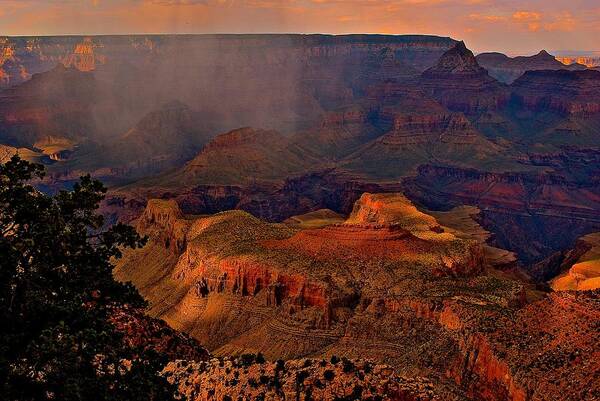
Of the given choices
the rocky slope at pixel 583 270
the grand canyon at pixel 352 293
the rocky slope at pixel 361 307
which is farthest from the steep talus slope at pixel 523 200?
the rocky slope at pixel 361 307

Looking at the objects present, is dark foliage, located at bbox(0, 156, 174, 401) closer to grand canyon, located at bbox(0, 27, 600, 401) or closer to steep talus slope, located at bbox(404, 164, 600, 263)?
grand canyon, located at bbox(0, 27, 600, 401)

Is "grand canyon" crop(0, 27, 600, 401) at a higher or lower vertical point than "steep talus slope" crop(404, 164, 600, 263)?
higher

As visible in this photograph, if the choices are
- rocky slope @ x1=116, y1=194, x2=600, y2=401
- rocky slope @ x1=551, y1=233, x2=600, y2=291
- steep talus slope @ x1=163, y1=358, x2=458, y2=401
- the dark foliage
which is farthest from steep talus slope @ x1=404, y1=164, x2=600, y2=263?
the dark foliage

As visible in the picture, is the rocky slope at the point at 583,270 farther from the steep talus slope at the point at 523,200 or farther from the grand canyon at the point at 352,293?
the steep talus slope at the point at 523,200

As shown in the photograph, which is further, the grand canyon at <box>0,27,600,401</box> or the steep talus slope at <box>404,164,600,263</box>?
the steep talus slope at <box>404,164,600,263</box>

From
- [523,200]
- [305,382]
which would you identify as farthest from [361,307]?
[523,200]

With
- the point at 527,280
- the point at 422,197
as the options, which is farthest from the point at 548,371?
the point at 422,197

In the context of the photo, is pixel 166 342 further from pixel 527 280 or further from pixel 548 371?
pixel 527 280

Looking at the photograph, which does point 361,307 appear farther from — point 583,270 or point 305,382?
point 583,270
